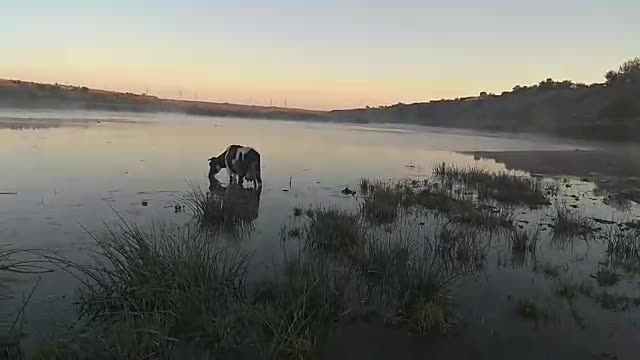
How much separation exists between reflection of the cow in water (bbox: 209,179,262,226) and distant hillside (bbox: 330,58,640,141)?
53838 mm

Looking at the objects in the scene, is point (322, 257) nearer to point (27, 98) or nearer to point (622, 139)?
point (622, 139)

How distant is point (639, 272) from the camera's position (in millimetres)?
8359

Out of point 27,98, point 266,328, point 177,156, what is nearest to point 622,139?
point 177,156

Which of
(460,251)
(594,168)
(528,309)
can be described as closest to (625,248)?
(460,251)

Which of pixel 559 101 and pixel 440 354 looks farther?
pixel 559 101

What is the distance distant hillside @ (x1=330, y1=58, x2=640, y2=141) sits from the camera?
202 ft

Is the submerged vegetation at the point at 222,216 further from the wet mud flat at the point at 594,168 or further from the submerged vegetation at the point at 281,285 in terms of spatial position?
the wet mud flat at the point at 594,168

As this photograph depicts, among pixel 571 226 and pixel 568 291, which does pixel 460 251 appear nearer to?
pixel 568 291

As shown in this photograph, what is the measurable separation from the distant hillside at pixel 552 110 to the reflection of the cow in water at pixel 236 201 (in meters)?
53.8

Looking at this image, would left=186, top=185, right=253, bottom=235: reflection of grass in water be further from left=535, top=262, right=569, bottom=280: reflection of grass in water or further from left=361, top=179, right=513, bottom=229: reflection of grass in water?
left=535, top=262, right=569, bottom=280: reflection of grass in water

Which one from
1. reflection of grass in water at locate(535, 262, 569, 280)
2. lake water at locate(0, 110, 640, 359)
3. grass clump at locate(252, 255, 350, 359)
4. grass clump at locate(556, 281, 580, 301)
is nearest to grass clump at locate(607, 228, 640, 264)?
lake water at locate(0, 110, 640, 359)

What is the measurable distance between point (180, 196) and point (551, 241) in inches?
375

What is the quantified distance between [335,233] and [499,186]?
9.95m

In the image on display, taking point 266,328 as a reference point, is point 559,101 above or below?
above
